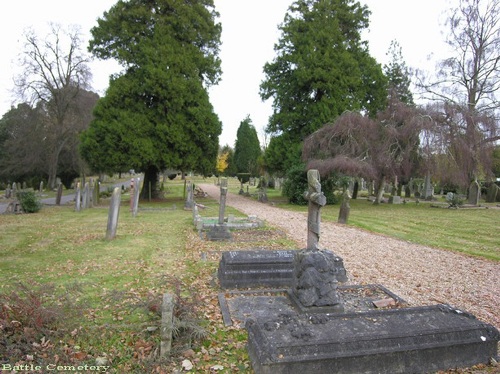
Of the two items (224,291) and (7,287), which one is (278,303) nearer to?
(224,291)

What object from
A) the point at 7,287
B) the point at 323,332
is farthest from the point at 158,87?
the point at 323,332

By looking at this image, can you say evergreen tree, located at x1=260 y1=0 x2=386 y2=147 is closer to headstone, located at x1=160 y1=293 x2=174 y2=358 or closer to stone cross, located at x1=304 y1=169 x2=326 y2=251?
stone cross, located at x1=304 y1=169 x2=326 y2=251

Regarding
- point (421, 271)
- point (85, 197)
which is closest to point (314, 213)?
point (421, 271)

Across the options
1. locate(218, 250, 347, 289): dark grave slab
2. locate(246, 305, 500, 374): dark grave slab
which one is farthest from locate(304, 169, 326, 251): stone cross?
locate(246, 305, 500, 374): dark grave slab

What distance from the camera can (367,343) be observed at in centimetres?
378

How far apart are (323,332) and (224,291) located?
112 inches

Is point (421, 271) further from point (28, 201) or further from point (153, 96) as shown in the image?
point (153, 96)

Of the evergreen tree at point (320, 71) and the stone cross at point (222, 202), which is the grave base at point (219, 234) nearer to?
the stone cross at point (222, 202)

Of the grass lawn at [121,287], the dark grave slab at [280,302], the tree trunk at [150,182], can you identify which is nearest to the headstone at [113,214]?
the grass lawn at [121,287]

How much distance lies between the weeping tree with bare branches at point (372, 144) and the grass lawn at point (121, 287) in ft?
23.2

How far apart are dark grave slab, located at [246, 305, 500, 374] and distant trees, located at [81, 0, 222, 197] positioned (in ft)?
60.0

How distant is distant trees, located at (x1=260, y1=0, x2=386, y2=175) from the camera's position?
25.0m

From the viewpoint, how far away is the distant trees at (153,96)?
2073 centimetres

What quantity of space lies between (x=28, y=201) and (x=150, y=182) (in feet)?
26.7
